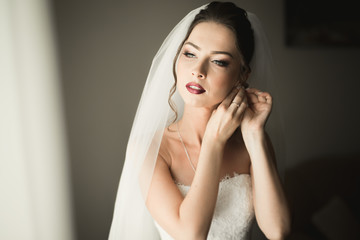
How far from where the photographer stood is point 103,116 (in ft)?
4.44

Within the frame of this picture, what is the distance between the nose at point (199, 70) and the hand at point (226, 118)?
0.45 feet

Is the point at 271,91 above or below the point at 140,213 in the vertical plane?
above

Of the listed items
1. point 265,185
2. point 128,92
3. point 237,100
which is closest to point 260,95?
point 237,100

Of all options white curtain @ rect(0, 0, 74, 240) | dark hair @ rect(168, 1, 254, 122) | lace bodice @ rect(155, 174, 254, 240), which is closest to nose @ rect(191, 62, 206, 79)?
dark hair @ rect(168, 1, 254, 122)

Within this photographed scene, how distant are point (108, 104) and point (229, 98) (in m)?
0.67

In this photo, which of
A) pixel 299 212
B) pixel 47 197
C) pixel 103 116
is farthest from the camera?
pixel 299 212

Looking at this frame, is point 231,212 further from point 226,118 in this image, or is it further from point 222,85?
point 222,85

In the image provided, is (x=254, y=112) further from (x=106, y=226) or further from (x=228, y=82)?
(x=106, y=226)

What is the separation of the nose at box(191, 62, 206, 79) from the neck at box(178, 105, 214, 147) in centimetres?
24

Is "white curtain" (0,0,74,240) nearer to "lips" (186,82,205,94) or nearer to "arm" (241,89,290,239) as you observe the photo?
"lips" (186,82,205,94)

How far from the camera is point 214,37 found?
91 centimetres

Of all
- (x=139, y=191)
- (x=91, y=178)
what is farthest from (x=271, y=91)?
(x=91, y=178)

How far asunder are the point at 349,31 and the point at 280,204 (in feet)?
5.26

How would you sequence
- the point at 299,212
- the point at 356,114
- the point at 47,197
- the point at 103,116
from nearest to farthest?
1. the point at 47,197
2. the point at 103,116
3. the point at 299,212
4. the point at 356,114
